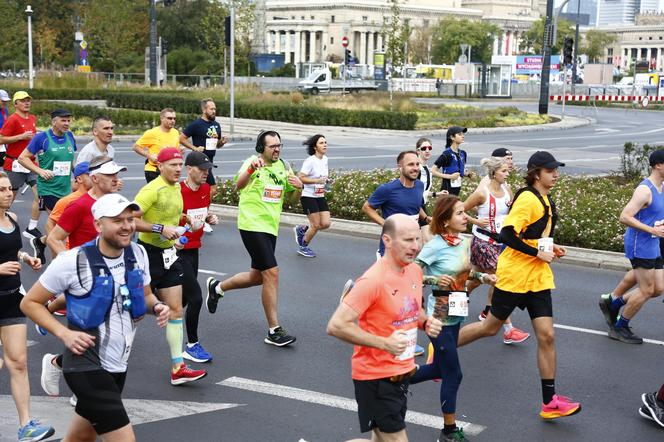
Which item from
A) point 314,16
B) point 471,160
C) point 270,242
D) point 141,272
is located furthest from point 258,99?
point 314,16

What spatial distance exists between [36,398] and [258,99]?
134 ft

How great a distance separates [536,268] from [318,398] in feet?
6.64

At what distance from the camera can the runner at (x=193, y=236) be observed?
8180mm

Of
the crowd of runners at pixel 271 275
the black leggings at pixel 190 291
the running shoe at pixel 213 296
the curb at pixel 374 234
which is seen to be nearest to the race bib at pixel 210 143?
the curb at pixel 374 234

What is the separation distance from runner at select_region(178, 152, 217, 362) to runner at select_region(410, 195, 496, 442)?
2.29 meters

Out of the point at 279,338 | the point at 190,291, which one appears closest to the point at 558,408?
the point at 279,338

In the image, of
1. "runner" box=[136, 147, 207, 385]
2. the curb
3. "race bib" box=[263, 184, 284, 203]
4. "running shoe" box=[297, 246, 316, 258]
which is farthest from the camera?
"running shoe" box=[297, 246, 316, 258]

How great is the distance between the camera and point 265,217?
9.09 m

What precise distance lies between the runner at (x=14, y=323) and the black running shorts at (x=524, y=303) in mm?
3461

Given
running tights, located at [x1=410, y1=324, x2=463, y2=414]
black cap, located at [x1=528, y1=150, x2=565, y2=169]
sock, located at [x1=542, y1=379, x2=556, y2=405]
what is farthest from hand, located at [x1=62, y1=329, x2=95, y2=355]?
black cap, located at [x1=528, y1=150, x2=565, y2=169]

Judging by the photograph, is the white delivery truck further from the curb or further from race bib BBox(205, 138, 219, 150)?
race bib BBox(205, 138, 219, 150)

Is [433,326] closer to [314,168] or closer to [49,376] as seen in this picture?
[49,376]

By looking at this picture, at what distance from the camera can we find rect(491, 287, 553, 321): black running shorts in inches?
282

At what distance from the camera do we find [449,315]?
6.69 m
